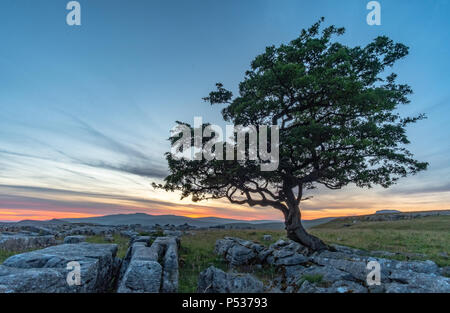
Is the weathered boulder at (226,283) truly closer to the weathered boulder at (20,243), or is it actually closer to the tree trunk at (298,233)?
the tree trunk at (298,233)

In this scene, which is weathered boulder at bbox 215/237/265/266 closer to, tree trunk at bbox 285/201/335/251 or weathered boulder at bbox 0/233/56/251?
tree trunk at bbox 285/201/335/251

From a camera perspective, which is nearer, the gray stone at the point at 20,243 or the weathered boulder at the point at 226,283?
the weathered boulder at the point at 226,283

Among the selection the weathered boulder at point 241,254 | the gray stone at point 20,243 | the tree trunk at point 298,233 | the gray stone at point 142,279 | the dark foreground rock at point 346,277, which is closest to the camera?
the gray stone at point 142,279

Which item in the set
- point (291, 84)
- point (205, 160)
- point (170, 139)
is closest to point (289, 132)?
point (291, 84)

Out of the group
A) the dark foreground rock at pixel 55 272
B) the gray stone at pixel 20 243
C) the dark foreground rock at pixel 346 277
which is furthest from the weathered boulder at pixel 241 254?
the gray stone at pixel 20 243

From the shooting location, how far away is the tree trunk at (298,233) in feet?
60.0

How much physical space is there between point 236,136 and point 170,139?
17.1 feet

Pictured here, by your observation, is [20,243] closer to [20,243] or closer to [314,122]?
[20,243]

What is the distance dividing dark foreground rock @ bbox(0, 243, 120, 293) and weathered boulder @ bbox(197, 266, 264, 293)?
374cm

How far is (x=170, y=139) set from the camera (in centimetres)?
1745

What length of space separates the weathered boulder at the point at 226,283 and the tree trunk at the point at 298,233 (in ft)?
39.1

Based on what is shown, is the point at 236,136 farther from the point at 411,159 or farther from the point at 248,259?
the point at 411,159

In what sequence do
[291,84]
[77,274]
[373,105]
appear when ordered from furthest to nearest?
[291,84] → [373,105] → [77,274]
